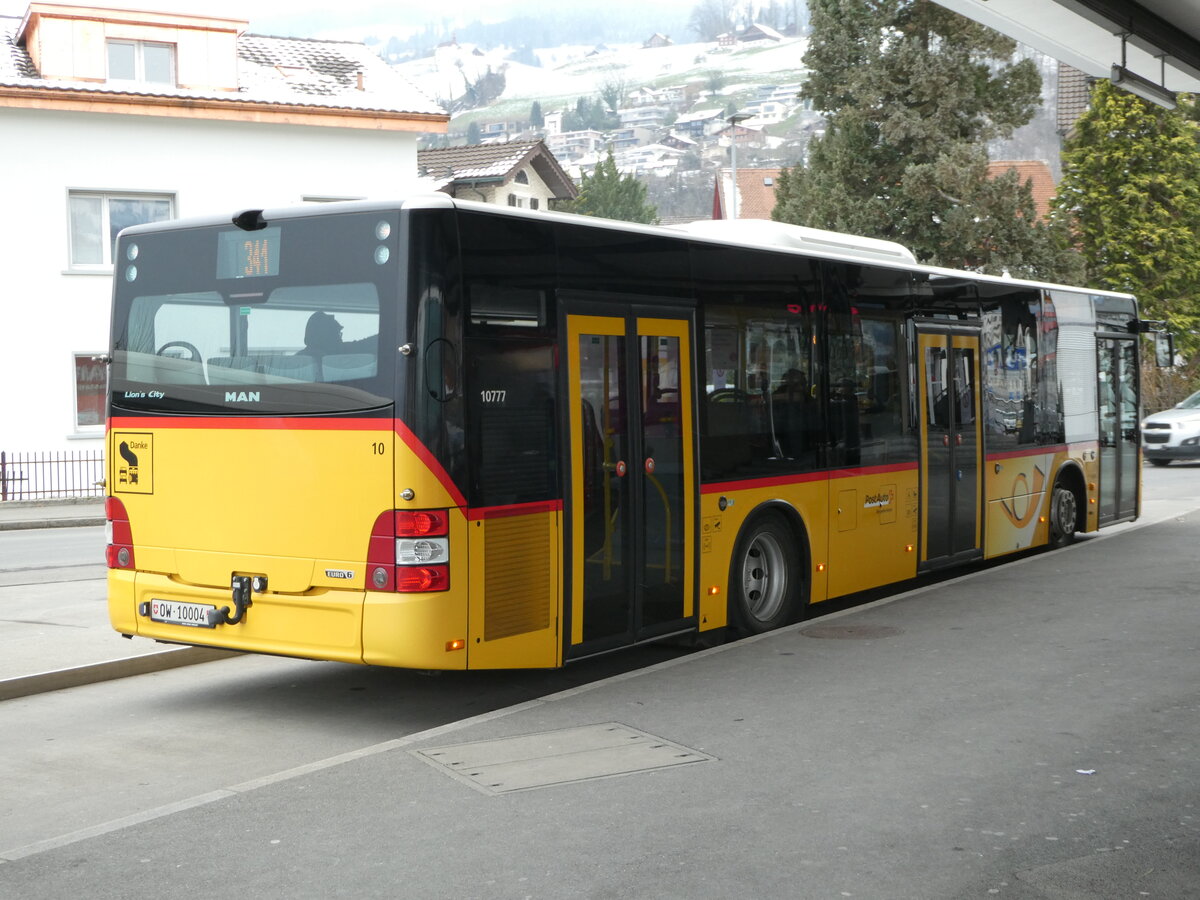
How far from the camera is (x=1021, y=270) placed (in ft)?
119

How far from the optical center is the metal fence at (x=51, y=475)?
27.1 metres

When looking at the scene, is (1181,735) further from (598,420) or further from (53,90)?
(53,90)

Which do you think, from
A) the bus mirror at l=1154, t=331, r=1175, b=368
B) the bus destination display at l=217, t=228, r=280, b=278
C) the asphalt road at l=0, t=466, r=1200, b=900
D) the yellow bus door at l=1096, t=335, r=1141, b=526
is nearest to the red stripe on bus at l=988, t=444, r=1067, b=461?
the yellow bus door at l=1096, t=335, r=1141, b=526

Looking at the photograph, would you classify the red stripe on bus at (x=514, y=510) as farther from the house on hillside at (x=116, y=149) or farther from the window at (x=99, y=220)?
the window at (x=99, y=220)

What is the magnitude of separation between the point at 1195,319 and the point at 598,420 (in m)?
37.2

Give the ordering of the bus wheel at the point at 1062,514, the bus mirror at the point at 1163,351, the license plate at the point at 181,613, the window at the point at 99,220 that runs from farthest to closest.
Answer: the window at the point at 99,220 < the bus mirror at the point at 1163,351 < the bus wheel at the point at 1062,514 < the license plate at the point at 181,613

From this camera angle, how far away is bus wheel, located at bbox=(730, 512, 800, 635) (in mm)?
10320

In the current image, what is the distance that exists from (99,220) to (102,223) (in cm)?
8

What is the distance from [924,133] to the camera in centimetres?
3622

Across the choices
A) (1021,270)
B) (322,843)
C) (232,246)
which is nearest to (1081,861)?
(322,843)

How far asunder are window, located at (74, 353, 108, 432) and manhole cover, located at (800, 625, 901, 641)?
Answer: 21.1 metres

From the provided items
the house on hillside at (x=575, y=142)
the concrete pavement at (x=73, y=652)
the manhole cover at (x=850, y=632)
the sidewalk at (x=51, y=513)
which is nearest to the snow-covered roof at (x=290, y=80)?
the sidewalk at (x=51, y=513)

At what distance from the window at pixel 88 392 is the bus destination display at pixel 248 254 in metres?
21.4

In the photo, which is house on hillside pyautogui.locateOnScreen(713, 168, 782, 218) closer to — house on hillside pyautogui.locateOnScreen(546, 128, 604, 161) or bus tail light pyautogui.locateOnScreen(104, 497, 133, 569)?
bus tail light pyautogui.locateOnScreen(104, 497, 133, 569)
